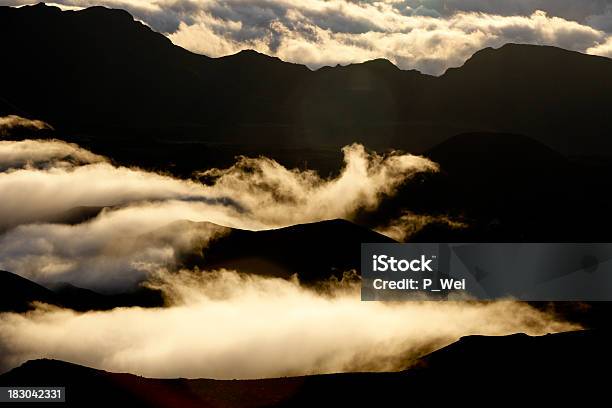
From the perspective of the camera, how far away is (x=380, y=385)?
54031 millimetres

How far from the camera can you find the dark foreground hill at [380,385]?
5266 centimetres

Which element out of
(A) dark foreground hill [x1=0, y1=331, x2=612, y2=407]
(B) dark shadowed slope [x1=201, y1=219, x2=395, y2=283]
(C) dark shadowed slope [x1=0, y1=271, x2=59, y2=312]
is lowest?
(A) dark foreground hill [x1=0, y1=331, x2=612, y2=407]

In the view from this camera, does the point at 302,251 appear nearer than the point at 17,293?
No

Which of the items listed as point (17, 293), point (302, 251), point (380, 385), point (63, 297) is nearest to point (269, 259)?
point (302, 251)

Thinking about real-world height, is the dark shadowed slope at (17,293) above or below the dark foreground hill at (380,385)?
above

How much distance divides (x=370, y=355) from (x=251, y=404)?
3518 centimetres

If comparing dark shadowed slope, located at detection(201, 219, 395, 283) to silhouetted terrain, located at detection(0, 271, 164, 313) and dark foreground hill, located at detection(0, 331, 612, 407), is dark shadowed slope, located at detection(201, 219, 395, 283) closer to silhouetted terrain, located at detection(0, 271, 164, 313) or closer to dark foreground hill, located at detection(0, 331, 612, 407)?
silhouetted terrain, located at detection(0, 271, 164, 313)

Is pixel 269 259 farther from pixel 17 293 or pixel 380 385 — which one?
pixel 380 385

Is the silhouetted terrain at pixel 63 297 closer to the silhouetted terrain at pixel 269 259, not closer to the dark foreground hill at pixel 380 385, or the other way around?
the silhouetted terrain at pixel 269 259

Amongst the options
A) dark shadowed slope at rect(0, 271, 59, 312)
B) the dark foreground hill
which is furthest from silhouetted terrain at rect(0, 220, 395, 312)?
the dark foreground hill

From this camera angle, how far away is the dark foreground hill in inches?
2073

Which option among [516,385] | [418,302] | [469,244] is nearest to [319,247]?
[418,302]

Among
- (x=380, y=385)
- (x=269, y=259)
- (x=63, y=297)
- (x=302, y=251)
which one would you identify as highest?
(x=302, y=251)

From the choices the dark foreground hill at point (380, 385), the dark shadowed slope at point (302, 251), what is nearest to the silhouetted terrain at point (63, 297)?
the dark shadowed slope at point (302, 251)
